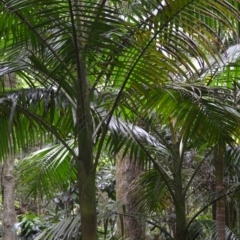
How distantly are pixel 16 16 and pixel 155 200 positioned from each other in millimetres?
1718

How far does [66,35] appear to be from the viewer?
212cm

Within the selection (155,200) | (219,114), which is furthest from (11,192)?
(219,114)

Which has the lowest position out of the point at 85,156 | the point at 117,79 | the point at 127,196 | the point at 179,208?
the point at 179,208

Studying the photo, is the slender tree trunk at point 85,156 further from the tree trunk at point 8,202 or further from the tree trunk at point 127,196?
the tree trunk at point 8,202

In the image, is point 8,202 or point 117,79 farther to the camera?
point 8,202

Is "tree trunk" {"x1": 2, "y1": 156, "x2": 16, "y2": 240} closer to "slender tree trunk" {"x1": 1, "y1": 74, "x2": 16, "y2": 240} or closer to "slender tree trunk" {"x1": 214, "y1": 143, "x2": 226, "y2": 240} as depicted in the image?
"slender tree trunk" {"x1": 1, "y1": 74, "x2": 16, "y2": 240}

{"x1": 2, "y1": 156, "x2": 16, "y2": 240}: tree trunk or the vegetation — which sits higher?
the vegetation

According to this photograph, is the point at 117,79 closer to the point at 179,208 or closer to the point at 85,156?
the point at 85,156

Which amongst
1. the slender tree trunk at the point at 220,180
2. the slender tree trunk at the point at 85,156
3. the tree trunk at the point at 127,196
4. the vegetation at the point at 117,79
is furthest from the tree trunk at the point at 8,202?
the slender tree trunk at the point at 85,156

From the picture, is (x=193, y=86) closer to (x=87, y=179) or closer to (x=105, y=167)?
(x=87, y=179)

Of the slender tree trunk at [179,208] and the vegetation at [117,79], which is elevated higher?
the vegetation at [117,79]

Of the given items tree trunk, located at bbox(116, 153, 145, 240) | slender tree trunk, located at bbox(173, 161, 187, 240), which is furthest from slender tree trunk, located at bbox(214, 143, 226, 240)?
tree trunk, located at bbox(116, 153, 145, 240)

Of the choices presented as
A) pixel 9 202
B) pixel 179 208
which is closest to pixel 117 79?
pixel 179 208

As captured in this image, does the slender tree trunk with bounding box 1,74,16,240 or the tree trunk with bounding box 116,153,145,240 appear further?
the slender tree trunk with bounding box 1,74,16,240
